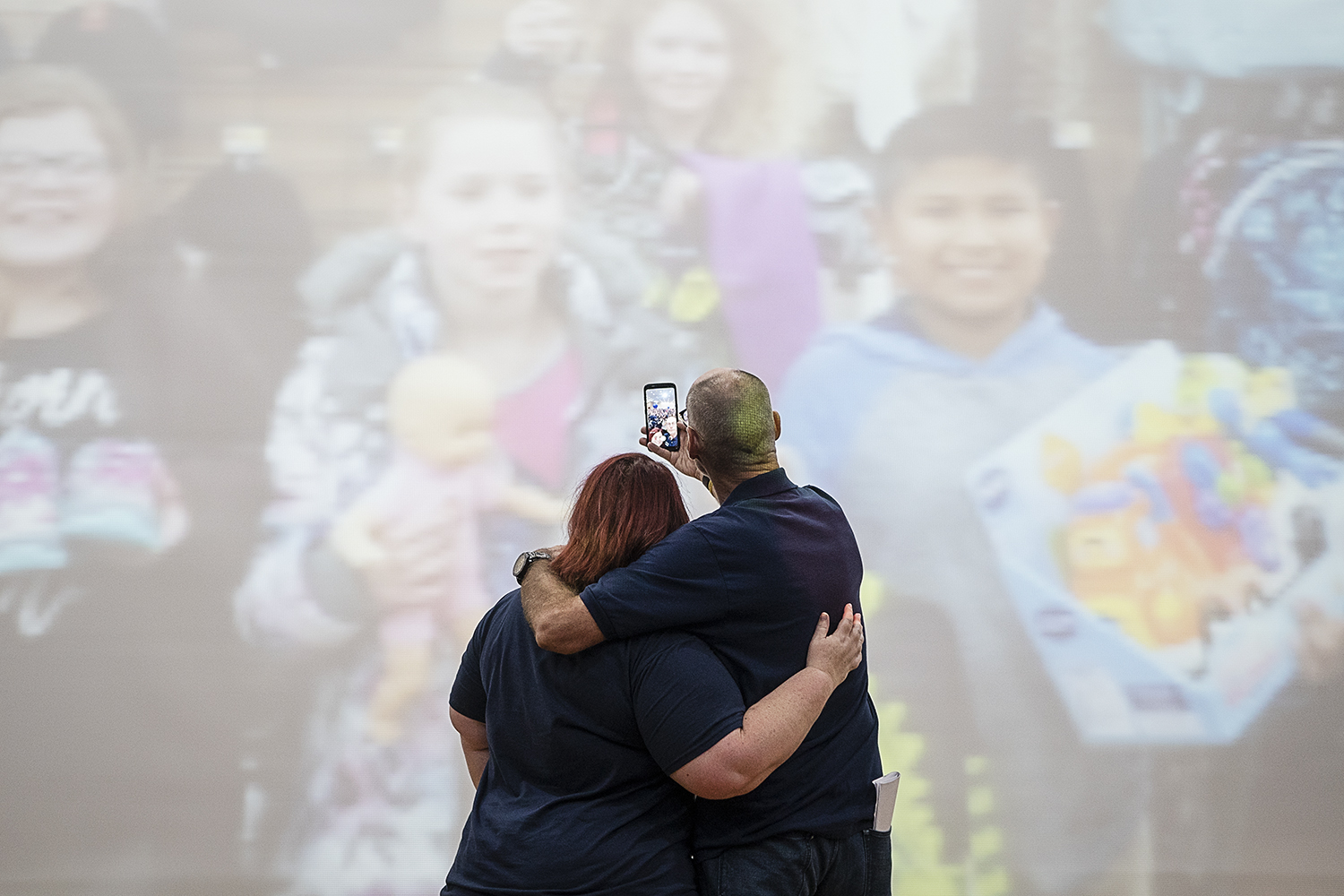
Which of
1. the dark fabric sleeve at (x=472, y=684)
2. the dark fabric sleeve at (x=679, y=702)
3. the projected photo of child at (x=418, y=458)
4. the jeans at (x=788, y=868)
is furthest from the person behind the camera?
the projected photo of child at (x=418, y=458)

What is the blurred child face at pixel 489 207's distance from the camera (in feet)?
9.89

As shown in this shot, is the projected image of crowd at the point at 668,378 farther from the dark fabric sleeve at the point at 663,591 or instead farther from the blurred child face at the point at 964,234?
the dark fabric sleeve at the point at 663,591

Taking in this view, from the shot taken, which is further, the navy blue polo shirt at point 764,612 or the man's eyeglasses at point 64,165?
the man's eyeglasses at point 64,165

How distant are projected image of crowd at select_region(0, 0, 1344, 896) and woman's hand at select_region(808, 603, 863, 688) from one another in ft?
4.77

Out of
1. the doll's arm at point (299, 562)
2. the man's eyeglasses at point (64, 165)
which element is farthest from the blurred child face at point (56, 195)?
the doll's arm at point (299, 562)

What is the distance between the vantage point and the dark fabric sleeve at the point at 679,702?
134 cm

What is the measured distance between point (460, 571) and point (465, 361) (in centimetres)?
58

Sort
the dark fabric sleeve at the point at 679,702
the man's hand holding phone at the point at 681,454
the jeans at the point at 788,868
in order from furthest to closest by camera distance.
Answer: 1. the man's hand holding phone at the point at 681,454
2. the jeans at the point at 788,868
3. the dark fabric sleeve at the point at 679,702

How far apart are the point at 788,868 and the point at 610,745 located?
31cm

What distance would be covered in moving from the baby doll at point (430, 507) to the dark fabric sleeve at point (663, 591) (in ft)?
5.19

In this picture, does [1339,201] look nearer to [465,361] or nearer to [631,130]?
[631,130]

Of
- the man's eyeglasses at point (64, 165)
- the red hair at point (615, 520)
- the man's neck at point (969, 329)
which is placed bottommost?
the red hair at point (615, 520)

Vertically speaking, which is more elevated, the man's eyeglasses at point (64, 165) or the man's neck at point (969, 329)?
the man's eyeglasses at point (64, 165)

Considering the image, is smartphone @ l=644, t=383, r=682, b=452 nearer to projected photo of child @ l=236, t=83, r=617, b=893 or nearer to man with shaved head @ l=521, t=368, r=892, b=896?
man with shaved head @ l=521, t=368, r=892, b=896
